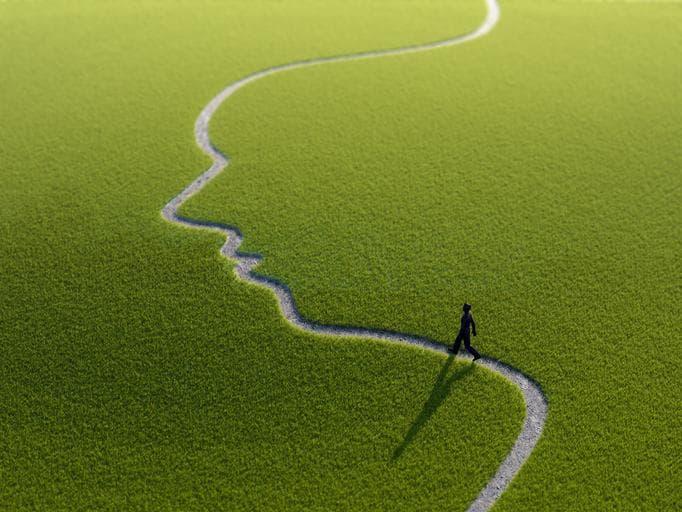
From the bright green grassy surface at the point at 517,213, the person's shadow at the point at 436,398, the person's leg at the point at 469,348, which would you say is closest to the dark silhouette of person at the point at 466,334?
the person's leg at the point at 469,348

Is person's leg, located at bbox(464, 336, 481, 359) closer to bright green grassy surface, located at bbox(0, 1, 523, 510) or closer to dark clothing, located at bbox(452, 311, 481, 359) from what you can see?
dark clothing, located at bbox(452, 311, 481, 359)

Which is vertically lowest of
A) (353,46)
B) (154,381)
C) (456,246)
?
(154,381)

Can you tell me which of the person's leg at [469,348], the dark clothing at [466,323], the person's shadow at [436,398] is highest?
the dark clothing at [466,323]

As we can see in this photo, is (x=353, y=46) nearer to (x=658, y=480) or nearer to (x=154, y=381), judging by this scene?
(x=154, y=381)

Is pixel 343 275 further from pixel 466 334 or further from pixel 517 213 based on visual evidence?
pixel 517 213

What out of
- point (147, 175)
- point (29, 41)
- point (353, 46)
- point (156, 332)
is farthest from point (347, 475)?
point (29, 41)

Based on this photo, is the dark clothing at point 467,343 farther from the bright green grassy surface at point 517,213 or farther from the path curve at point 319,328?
the bright green grassy surface at point 517,213
